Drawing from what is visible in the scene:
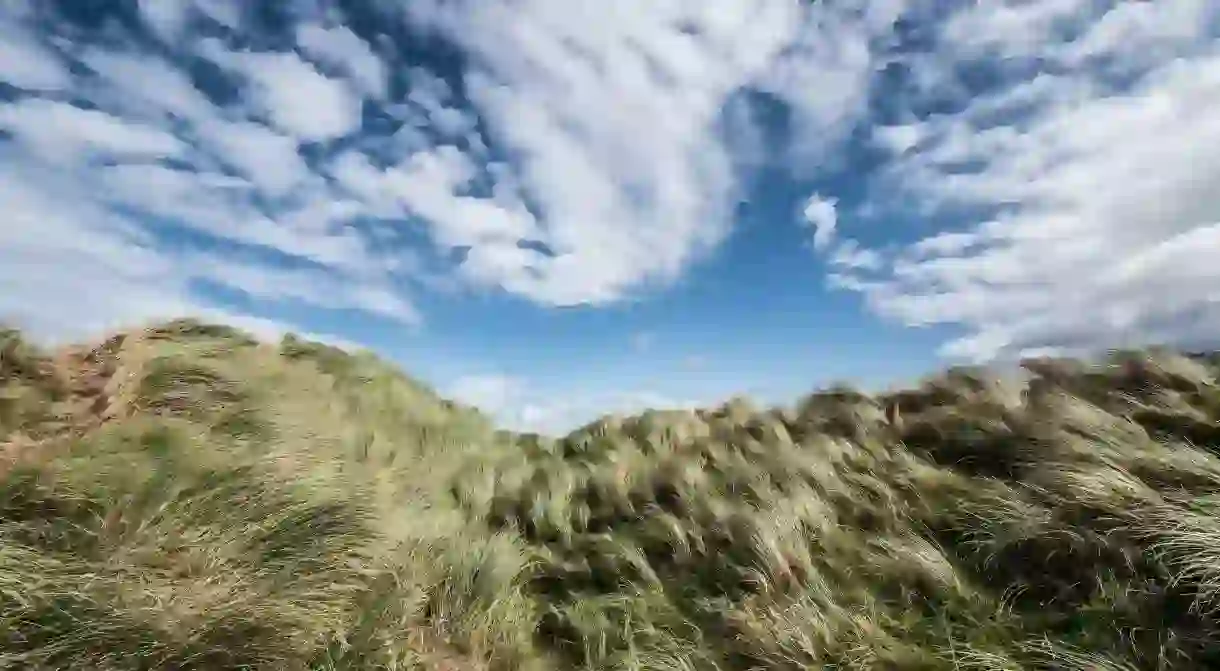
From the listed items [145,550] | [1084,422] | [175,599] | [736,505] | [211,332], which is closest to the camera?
[175,599]

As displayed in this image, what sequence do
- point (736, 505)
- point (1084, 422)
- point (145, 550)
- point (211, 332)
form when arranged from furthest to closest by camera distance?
1. point (211, 332)
2. point (736, 505)
3. point (1084, 422)
4. point (145, 550)

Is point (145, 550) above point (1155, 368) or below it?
below

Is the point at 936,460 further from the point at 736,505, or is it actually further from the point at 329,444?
the point at 329,444

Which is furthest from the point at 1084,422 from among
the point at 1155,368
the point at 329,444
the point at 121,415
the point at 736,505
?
the point at 121,415

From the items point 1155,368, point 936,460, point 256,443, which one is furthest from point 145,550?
point 1155,368

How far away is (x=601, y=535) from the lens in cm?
568

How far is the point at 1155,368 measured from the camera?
6.04 metres

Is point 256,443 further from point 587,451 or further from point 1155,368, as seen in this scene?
point 1155,368

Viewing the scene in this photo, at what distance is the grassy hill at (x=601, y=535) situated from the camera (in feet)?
12.0

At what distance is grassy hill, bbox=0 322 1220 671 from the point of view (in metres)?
3.65

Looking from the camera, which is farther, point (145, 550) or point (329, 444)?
point (329, 444)

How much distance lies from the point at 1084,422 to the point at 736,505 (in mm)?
2593

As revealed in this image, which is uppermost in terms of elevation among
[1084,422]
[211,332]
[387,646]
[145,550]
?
[211,332]

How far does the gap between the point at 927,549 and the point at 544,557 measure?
2776 millimetres
